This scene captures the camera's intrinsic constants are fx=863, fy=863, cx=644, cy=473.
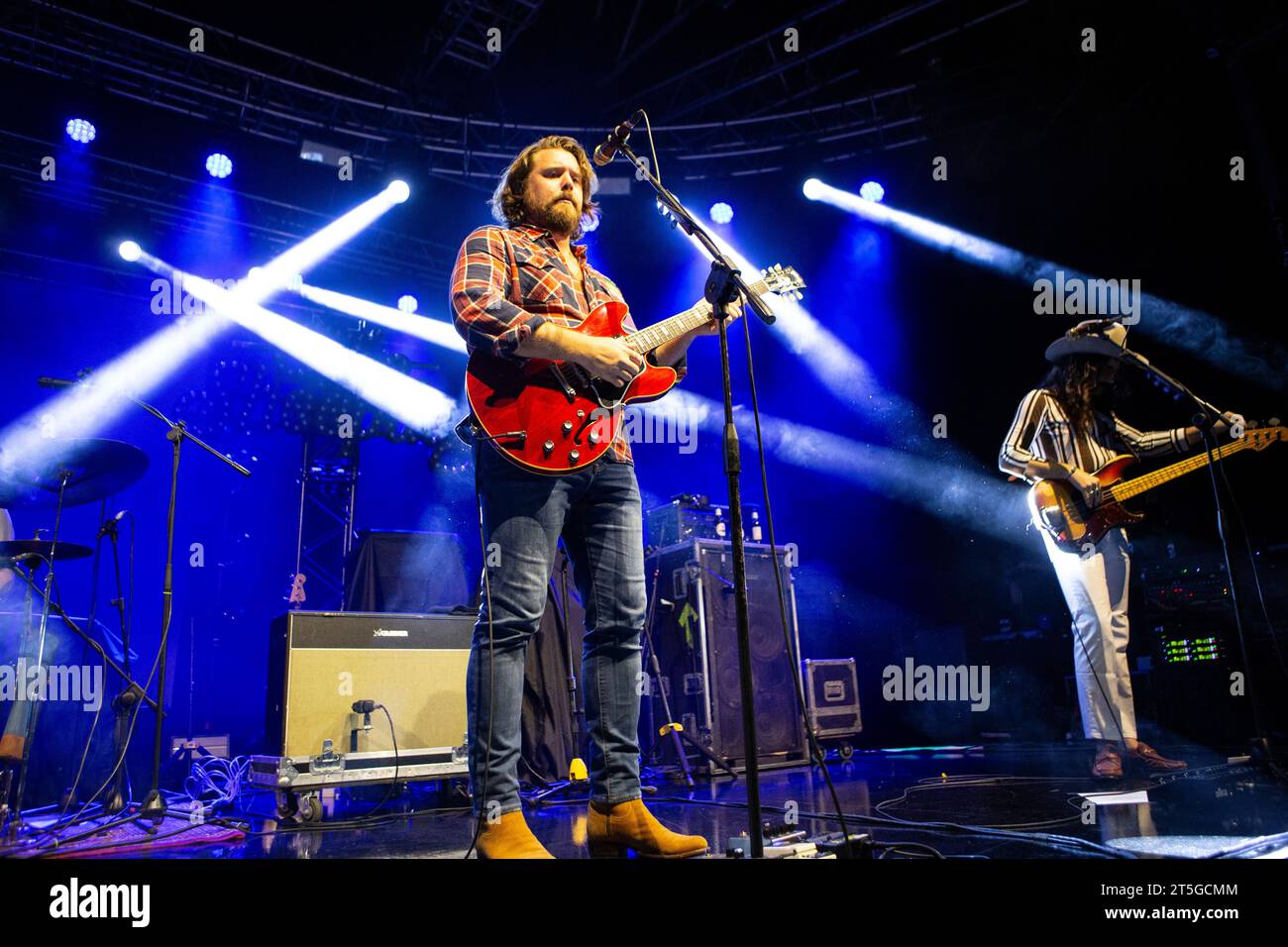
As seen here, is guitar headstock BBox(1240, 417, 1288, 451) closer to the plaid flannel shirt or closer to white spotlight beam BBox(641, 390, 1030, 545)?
white spotlight beam BBox(641, 390, 1030, 545)

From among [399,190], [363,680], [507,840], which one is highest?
[399,190]

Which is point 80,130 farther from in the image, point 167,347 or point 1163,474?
point 1163,474

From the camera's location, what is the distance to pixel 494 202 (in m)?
3.15

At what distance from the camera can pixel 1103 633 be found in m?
4.51

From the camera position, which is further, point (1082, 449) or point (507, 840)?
point (1082, 449)

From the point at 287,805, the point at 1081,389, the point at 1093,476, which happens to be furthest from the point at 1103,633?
→ the point at 287,805

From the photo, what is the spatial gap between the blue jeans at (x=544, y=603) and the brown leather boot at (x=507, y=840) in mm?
38

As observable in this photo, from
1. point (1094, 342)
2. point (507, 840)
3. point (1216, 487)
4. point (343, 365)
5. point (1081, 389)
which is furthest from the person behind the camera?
point (343, 365)

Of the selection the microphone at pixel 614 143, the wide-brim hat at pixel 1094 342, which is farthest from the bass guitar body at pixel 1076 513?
the microphone at pixel 614 143

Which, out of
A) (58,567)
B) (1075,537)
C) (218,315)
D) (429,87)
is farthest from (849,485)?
(58,567)

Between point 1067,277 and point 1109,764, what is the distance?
16.6 ft

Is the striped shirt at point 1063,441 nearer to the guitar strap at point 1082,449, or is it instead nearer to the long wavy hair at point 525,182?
the guitar strap at point 1082,449

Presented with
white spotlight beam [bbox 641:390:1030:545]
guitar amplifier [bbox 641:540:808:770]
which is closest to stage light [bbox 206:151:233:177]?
white spotlight beam [bbox 641:390:1030:545]

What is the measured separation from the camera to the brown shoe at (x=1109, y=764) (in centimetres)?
413
